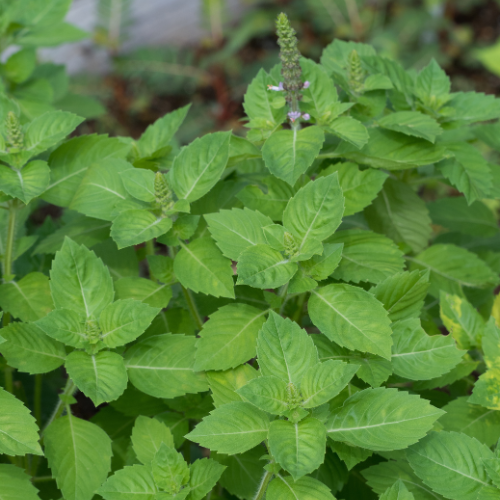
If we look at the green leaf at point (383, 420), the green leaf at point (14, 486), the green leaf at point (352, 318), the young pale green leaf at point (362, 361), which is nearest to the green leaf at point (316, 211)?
the green leaf at point (352, 318)

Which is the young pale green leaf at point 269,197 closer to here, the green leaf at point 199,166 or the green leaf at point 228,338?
the green leaf at point 199,166

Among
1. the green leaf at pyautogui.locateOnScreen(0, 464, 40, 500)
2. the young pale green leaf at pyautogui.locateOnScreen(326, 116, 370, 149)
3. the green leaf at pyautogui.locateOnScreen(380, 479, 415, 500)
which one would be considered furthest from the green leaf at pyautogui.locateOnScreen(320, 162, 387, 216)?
the green leaf at pyautogui.locateOnScreen(0, 464, 40, 500)

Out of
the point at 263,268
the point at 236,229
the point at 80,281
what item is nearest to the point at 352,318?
the point at 263,268

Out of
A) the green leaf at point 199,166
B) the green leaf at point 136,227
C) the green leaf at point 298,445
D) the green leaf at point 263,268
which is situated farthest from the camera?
the green leaf at point 199,166

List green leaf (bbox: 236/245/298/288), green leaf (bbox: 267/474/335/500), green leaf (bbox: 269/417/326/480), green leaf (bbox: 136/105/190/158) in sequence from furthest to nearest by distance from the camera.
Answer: green leaf (bbox: 136/105/190/158), green leaf (bbox: 236/245/298/288), green leaf (bbox: 267/474/335/500), green leaf (bbox: 269/417/326/480)

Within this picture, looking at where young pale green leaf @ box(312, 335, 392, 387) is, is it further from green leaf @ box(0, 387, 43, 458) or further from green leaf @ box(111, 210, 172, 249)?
green leaf @ box(0, 387, 43, 458)

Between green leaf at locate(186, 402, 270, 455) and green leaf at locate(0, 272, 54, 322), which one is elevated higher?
green leaf at locate(0, 272, 54, 322)

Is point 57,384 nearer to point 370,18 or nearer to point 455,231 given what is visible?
point 455,231
